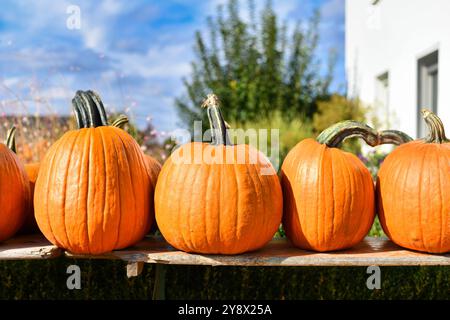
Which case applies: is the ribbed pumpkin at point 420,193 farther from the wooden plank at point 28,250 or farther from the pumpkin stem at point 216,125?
the wooden plank at point 28,250

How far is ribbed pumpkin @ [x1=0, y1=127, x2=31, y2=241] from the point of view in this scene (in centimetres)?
208

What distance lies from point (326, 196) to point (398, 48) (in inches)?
196

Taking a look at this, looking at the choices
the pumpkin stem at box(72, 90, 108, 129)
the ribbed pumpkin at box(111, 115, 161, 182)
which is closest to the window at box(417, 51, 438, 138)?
the ribbed pumpkin at box(111, 115, 161, 182)

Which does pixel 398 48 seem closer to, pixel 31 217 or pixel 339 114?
pixel 339 114

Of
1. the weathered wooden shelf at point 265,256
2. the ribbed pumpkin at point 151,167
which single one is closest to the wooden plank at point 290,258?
the weathered wooden shelf at point 265,256

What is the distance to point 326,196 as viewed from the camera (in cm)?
188

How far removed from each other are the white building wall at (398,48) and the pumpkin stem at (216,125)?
11.5 feet

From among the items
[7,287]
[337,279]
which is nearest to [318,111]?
[337,279]

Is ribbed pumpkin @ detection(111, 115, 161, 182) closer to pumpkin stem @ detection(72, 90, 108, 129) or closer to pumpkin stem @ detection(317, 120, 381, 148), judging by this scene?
pumpkin stem @ detection(72, 90, 108, 129)

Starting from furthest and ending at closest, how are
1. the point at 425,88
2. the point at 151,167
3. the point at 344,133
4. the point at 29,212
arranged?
the point at 425,88 → the point at 29,212 → the point at 151,167 → the point at 344,133

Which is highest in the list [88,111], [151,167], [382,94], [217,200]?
[382,94]

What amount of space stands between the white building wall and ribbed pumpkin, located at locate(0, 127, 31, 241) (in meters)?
4.03

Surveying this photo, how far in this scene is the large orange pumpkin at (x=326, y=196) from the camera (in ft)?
6.18

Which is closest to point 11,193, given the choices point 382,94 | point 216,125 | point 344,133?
point 216,125
